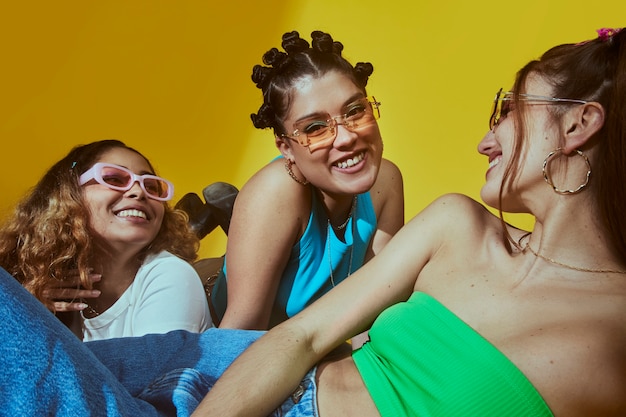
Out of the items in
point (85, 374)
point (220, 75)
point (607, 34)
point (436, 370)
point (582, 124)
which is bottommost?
point (436, 370)

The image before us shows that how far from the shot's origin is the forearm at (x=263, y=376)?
1097 mm

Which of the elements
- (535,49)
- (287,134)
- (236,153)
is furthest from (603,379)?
(236,153)

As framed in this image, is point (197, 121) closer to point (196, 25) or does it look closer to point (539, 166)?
point (196, 25)

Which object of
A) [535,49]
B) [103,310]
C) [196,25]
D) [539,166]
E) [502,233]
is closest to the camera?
[539,166]

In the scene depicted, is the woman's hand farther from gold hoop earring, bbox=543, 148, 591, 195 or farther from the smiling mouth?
gold hoop earring, bbox=543, 148, 591, 195

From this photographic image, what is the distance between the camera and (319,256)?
1.90 meters

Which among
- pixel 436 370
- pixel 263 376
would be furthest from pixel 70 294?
pixel 436 370

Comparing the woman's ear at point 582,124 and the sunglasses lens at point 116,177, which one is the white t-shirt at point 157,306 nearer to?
the sunglasses lens at point 116,177

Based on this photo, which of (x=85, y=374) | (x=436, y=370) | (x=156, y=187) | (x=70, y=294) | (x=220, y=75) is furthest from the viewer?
(x=220, y=75)

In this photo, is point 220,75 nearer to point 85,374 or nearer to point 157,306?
point 157,306

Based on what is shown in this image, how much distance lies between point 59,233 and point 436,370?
1134 millimetres

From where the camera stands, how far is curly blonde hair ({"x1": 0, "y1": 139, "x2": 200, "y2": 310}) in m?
1.90

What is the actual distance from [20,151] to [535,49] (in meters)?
2.20

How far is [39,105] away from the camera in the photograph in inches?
134
